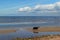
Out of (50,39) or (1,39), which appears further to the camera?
(1,39)

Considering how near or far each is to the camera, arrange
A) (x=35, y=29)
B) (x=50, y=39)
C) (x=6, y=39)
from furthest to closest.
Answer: (x=35, y=29), (x=6, y=39), (x=50, y=39)

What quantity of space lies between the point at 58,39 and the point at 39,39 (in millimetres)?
1949

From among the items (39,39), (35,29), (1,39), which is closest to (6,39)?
(1,39)

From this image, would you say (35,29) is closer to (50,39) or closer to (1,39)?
(1,39)

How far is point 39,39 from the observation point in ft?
73.8

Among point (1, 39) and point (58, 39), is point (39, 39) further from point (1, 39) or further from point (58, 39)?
point (1, 39)

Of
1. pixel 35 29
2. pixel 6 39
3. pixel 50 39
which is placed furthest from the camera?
pixel 35 29

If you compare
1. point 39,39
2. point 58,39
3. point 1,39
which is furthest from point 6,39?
point 58,39

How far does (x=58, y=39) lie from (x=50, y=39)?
827 mm

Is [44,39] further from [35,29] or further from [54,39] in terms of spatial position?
[35,29]

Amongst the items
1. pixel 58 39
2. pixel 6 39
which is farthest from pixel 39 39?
pixel 6 39

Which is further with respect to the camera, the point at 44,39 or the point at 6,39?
the point at 6,39

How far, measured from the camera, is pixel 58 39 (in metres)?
22.1

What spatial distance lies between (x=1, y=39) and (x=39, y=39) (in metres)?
4.85
